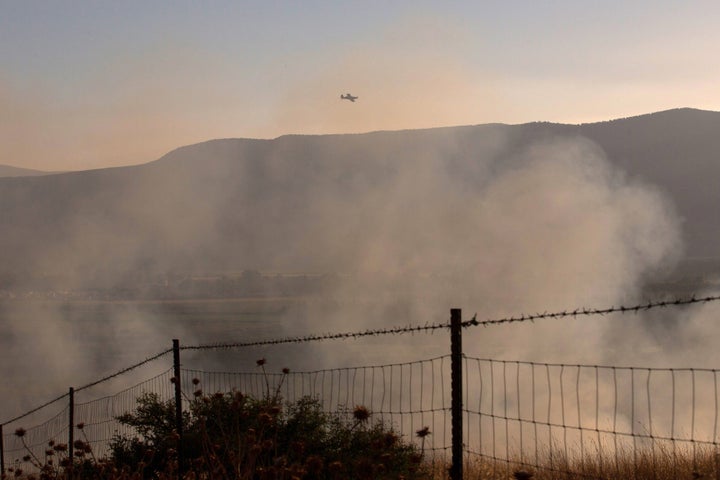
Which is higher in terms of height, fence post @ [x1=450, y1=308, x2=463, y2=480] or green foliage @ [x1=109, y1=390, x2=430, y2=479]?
fence post @ [x1=450, y1=308, x2=463, y2=480]

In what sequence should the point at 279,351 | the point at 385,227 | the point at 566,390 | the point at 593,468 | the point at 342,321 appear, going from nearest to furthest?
1. the point at 593,468
2. the point at 566,390
3. the point at 279,351
4. the point at 342,321
5. the point at 385,227

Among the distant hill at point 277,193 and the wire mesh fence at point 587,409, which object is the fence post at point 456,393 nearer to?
the wire mesh fence at point 587,409

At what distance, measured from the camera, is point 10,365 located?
193 ft

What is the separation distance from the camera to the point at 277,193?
13225cm

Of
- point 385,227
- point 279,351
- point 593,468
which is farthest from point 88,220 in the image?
point 593,468

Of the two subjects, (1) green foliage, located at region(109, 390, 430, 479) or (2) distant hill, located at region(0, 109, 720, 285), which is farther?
(2) distant hill, located at region(0, 109, 720, 285)

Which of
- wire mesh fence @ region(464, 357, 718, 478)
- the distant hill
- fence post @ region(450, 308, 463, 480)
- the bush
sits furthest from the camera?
the distant hill

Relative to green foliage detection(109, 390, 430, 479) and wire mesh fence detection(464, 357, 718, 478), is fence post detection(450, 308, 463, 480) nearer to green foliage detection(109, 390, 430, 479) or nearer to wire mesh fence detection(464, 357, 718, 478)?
green foliage detection(109, 390, 430, 479)

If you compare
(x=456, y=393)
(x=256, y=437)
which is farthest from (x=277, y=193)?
(x=456, y=393)

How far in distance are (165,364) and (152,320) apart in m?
22.6

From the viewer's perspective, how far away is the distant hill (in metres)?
113

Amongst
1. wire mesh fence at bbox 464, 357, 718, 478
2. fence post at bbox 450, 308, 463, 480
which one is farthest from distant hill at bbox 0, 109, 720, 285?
fence post at bbox 450, 308, 463, 480

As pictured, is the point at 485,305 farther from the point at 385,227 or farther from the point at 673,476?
the point at 673,476

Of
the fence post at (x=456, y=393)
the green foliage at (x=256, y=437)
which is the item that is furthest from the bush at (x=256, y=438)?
the fence post at (x=456, y=393)
